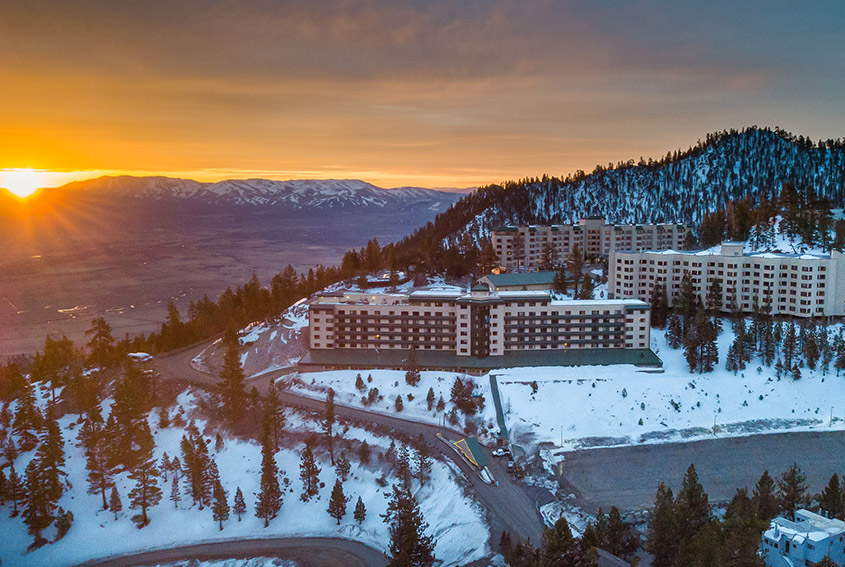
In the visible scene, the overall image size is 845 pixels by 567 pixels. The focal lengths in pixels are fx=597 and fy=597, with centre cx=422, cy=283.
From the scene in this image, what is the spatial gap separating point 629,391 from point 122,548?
34.9 meters

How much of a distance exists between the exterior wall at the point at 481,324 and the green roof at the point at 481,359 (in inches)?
26.3

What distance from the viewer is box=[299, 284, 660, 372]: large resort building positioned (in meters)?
50.2

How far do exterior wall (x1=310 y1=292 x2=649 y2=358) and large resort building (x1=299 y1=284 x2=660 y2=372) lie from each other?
82 mm

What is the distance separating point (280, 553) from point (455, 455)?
11.6 m

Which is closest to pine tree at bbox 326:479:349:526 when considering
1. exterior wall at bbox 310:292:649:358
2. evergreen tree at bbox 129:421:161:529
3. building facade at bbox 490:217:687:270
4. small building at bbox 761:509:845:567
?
evergreen tree at bbox 129:421:161:529

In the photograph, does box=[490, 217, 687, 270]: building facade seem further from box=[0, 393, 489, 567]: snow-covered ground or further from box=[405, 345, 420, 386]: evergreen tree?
box=[0, 393, 489, 567]: snow-covered ground

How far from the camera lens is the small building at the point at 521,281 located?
62594mm

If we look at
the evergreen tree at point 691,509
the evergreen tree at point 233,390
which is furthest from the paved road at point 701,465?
the evergreen tree at point 233,390

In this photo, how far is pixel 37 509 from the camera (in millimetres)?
36719

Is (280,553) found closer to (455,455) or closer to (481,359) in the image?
(455,455)

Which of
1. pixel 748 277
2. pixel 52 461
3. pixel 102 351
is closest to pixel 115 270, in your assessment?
pixel 102 351

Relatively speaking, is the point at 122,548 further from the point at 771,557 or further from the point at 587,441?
the point at 771,557

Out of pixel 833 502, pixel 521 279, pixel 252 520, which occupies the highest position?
pixel 521 279

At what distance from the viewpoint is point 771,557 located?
24.8m
